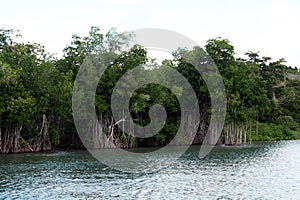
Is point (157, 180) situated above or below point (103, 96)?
below

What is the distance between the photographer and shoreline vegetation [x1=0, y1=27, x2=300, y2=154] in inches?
1566

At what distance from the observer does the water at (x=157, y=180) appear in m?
19.6

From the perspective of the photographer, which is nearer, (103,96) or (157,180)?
(157,180)

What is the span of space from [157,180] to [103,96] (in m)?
24.3

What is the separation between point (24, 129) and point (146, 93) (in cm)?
1403

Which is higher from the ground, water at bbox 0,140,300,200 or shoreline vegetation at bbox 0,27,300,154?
shoreline vegetation at bbox 0,27,300,154

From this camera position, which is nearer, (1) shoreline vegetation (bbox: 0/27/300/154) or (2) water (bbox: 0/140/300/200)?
(2) water (bbox: 0/140/300/200)

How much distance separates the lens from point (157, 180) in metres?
23.6

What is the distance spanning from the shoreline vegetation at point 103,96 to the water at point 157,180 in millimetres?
7839

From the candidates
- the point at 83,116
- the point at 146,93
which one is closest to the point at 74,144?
the point at 83,116

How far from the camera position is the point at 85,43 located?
47719 mm

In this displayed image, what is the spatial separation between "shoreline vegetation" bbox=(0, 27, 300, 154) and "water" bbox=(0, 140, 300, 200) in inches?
309

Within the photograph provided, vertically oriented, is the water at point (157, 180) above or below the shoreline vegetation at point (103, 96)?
below

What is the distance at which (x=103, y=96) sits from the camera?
46.8 metres
